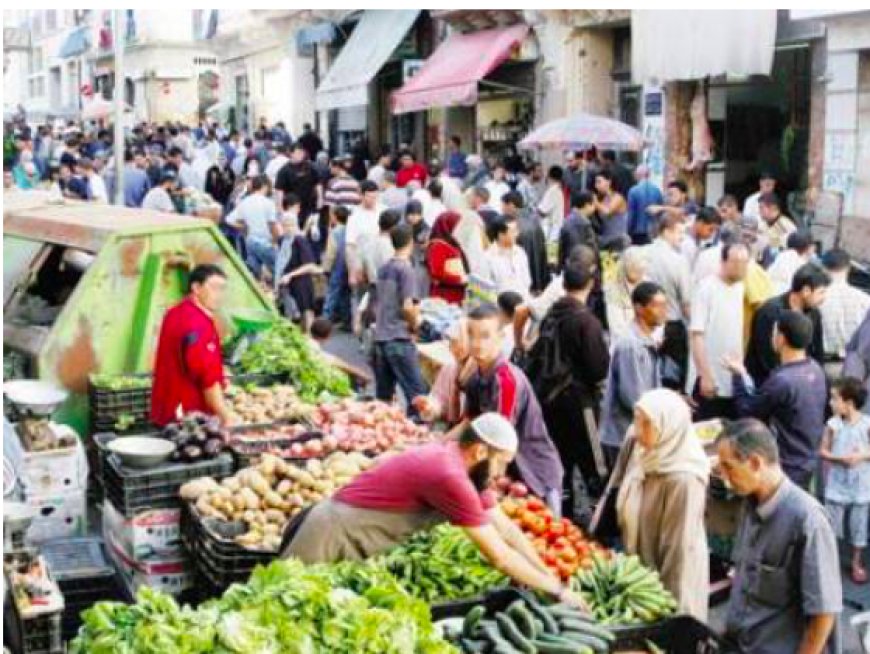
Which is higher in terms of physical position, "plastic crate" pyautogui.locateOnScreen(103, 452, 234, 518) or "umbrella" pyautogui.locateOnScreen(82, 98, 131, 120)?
"umbrella" pyautogui.locateOnScreen(82, 98, 131, 120)

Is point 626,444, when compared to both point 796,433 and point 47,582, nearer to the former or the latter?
point 796,433

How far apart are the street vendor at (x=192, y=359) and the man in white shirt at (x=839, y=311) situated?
4.41 metres

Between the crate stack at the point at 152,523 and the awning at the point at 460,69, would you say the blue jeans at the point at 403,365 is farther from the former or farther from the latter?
the awning at the point at 460,69

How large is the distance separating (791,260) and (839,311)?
88 centimetres

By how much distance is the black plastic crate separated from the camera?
18.3 ft

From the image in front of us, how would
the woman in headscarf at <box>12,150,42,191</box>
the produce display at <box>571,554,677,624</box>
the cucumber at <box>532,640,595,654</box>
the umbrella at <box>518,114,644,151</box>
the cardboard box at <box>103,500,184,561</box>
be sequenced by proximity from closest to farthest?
the cucumber at <box>532,640,595,654</box> → the produce display at <box>571,554,677,624</box> → the cardboard box at <box>103,500,184,561</box> → the umbrella at <box>518,114,644,151</box> → the woman in headscarf at <box>12,150,42,191</box>

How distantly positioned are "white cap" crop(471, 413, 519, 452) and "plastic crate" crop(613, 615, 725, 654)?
877 mm

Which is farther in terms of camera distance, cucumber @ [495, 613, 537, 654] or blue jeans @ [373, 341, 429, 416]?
blue jeans @ [373, 341, 429, 416]

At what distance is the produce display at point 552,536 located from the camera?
5.99m

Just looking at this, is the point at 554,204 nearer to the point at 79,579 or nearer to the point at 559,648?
the point at 79,579

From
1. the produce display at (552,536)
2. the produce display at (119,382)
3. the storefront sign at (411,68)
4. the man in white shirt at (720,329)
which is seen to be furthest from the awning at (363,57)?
the produce display at (552,536)

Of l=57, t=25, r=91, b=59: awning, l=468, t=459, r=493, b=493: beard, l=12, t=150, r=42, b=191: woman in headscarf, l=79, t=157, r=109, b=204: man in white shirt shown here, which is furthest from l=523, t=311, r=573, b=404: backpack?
l=57, t=25, r=91, b=59: awning

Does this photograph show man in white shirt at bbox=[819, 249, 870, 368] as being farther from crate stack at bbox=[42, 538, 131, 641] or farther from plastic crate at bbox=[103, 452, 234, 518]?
crate stack at bbox=[42, 538, 131, 641]

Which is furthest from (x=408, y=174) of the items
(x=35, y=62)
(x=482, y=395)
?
(x=35, y=62)
